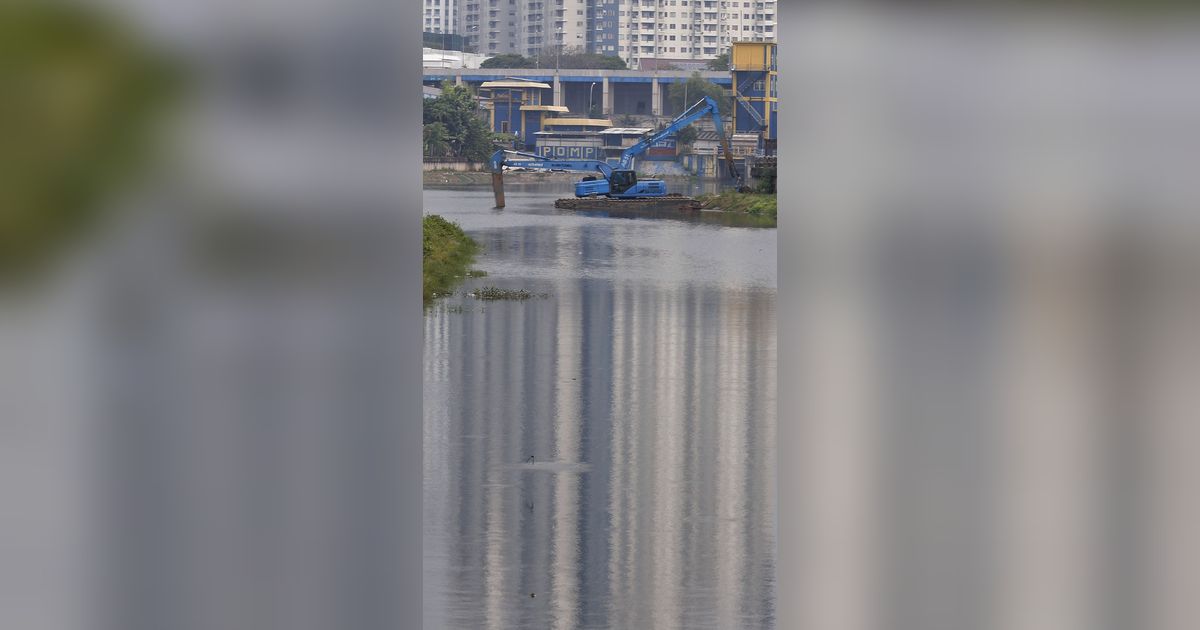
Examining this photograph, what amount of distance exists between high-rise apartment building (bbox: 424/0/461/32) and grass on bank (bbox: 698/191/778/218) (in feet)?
20.2

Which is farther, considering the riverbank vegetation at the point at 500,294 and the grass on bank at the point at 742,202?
the grass on bank at the point at 742,202

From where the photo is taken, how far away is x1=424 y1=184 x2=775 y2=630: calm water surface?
3240mm

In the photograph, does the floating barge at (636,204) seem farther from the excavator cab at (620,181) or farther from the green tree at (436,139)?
the green tree at (436,139)

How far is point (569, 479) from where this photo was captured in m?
4.50

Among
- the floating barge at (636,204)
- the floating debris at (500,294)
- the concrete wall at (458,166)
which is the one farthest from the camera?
the concrete wall at (458,166)

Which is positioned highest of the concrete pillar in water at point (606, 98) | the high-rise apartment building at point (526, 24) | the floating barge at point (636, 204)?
the high-rise apartment building at point (526, 24)

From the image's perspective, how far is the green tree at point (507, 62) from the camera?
88.9 ft

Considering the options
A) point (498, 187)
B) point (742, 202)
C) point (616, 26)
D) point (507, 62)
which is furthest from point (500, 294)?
point (616, 26)

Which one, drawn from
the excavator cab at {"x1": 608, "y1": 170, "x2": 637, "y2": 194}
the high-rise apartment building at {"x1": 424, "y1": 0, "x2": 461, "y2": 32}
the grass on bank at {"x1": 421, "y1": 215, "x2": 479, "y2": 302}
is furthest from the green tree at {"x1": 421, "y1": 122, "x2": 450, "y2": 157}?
the grass on bank at {"x1": 421, "y1": 215, "x2": 479, "y2": 302}

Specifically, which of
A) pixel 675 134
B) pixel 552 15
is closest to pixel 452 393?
pixel 675 134

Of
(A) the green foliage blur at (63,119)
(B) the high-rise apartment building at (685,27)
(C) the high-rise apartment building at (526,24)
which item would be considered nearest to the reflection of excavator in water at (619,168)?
(C) the high-rise apartment building at (526,24)

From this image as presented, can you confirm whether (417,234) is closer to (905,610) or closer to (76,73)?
(76,73)

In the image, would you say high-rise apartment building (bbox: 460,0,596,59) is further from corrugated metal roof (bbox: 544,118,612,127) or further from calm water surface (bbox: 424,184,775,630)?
calm water surface (bbox: 424,184,775,630)

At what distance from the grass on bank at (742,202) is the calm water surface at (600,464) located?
40.7 ft
